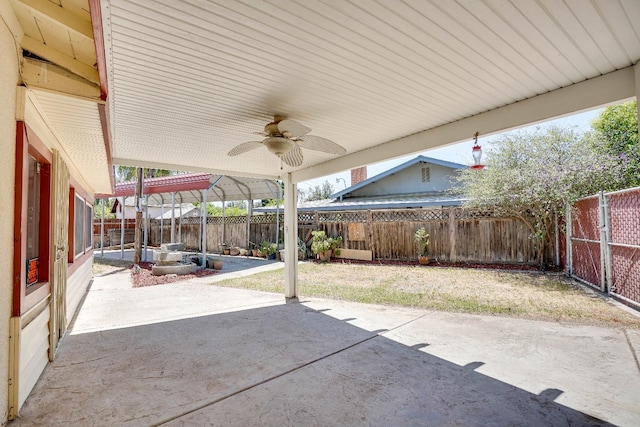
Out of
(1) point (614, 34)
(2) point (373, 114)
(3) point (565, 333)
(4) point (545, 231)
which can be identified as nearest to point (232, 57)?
(2) point (373, 114)

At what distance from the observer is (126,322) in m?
4.69

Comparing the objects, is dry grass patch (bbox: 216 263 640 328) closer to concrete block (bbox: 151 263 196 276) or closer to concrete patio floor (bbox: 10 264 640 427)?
concrete patio floor (bbox: 10 264 640 427)

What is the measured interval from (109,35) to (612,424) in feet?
13.7

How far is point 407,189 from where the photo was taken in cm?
1360

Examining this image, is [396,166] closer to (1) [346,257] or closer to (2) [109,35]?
(1) [346,257]

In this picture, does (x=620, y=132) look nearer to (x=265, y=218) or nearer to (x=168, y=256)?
(x=265, y=218)

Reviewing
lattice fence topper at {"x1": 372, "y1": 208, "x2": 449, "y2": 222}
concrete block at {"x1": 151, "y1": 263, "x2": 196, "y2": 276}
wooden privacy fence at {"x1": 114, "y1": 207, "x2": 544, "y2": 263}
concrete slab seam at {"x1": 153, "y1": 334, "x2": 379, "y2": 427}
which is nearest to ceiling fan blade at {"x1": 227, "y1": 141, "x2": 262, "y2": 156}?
concrete slab seam at {"x1": 153, "y1": 334, "x2": 379, "y2": 427}

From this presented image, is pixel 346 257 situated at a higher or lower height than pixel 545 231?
lower

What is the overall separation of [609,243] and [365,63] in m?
5.76

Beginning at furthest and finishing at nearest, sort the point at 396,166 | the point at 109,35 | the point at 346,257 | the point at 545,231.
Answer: the point at 396,166 → the point at 346,257 → the point at 545,231 → the point at 109,35

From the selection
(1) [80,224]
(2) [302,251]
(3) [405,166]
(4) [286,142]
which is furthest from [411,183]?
(1) [80,224]

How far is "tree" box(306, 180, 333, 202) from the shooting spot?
108 feet

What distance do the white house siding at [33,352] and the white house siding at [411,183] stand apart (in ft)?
39.6

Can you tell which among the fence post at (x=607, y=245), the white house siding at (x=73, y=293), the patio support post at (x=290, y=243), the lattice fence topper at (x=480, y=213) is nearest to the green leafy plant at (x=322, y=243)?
the lattice fence topper at (x=480, y=213)
